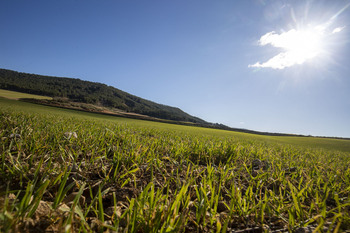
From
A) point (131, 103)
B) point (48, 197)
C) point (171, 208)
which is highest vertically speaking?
point (131, 103)

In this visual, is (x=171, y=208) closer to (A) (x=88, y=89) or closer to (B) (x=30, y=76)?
(A) (x=88, y=89)

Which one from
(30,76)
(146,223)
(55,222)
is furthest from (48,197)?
(30,76)

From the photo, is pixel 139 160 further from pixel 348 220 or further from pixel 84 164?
pixel 348 220

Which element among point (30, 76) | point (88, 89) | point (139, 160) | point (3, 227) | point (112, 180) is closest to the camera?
point (3, 227)

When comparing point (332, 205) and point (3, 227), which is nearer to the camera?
point (3, 227)

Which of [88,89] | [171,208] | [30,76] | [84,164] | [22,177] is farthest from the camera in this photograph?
[88,89]

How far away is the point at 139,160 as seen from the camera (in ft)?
5.07

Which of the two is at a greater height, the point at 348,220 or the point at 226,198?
the point at 348,220

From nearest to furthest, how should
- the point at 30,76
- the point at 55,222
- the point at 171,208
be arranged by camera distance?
the point at 55,222, the point at 171,208, the point at 30,76

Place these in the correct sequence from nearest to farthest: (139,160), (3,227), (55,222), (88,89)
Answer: (3,227) → (55,222) → (139,160) → (88,89)

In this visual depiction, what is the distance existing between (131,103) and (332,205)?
150 meters

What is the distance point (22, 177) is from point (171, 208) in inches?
41.9

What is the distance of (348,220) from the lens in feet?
2.88

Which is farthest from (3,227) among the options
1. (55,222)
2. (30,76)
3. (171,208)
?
(30,76)
